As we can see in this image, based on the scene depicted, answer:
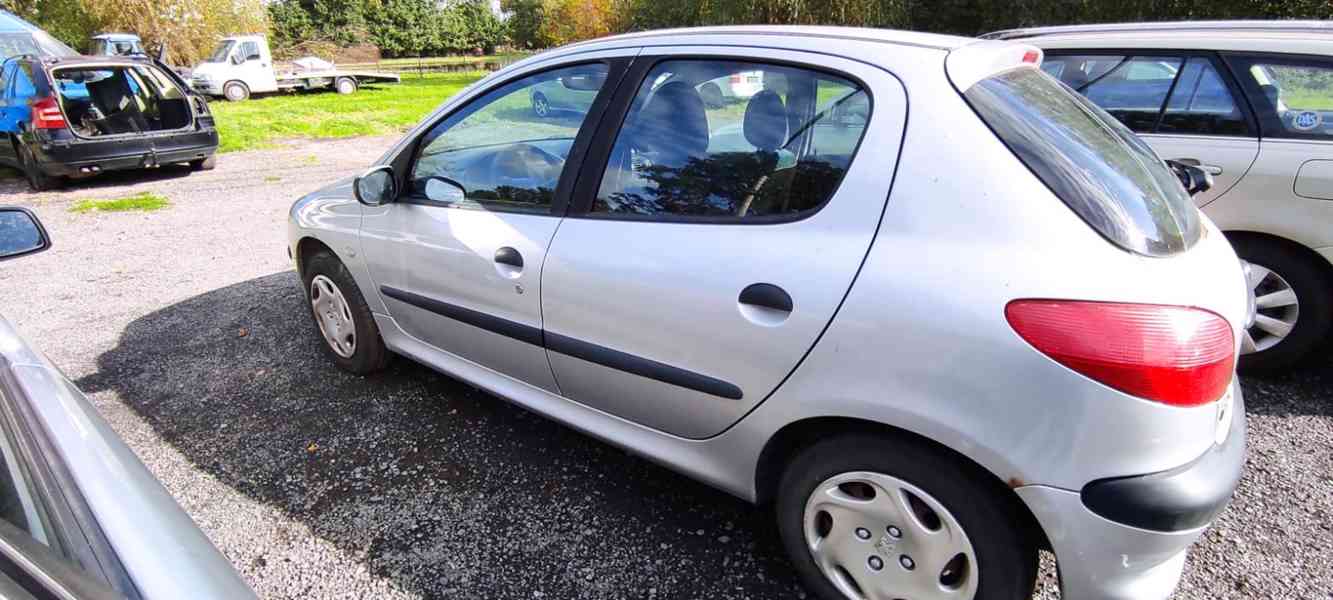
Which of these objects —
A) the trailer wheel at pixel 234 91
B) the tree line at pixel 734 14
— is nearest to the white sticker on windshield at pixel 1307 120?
the tree line at pixel 734 14

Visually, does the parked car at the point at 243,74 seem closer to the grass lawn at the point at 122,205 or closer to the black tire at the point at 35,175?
the black tire at the point at 35,175

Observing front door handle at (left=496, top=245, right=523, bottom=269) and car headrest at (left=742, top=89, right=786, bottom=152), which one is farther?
front door handle at (left=496, top=245, right=523, bottom=269)

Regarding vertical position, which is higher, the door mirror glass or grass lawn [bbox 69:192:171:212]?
the door mirror glass

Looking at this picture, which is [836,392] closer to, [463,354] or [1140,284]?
[1140,284]

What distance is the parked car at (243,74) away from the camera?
1881 cm

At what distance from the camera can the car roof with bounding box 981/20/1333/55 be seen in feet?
10.5

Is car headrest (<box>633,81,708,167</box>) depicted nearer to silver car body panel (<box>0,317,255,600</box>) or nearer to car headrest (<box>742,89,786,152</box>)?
car headrest (<box>742,89,786,152</box>)

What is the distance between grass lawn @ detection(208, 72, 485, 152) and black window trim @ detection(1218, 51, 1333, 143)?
32.5 ft

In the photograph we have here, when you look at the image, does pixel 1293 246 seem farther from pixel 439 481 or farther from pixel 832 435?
pixel 439 481

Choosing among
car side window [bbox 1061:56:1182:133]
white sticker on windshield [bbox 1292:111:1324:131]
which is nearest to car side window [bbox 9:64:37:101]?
car side window [bbox 1061:56:1182:133]

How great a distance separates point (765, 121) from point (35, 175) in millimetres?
9919

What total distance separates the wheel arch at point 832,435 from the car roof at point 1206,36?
2.29 m

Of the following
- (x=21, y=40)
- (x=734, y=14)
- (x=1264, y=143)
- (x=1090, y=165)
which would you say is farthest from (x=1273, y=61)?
(x=734, y=14)

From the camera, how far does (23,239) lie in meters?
2.07
